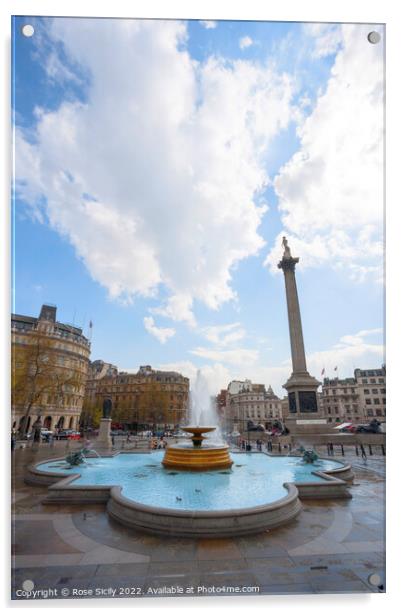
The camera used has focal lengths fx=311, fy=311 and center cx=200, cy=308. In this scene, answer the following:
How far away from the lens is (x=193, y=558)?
6293 millimetres

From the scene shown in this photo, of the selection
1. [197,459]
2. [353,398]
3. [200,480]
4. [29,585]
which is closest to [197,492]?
[200,480]

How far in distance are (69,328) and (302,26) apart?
2541 inches

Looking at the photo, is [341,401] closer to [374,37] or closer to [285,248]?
[285,248]

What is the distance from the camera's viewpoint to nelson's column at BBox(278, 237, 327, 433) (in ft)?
101

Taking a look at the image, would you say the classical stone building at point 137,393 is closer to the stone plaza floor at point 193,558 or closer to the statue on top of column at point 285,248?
the statue on top of column at point 285,248

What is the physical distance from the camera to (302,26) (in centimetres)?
606

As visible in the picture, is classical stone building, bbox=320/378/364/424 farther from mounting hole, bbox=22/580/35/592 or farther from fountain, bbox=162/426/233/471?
mounting hole, bbox=22/580/35/592

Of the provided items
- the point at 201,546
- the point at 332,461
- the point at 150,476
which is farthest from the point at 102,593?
the point at 332,461

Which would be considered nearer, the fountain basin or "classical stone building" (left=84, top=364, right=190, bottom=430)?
the fountain basin

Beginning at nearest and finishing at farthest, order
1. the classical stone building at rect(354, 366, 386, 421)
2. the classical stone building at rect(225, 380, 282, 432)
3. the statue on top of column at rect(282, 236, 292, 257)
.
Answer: the statue on top of column at rect(282, 236, 292, 257) → the classical stone building at rect(354, 366, 386, 421) → the classical stone building at rect(225, 380, 282, 432)

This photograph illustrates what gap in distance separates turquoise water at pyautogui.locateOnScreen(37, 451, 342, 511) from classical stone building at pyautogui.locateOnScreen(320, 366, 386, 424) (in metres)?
77.5

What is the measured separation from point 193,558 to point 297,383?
92.8 feet

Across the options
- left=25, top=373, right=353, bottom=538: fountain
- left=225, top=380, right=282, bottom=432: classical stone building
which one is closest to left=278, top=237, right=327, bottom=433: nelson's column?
left=25, top=373, right=353, bottom=538: fountain
